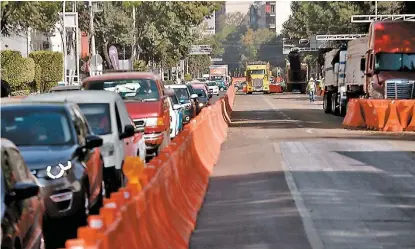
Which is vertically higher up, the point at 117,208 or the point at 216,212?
the point at 117,208

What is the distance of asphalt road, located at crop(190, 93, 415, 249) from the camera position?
11172mm

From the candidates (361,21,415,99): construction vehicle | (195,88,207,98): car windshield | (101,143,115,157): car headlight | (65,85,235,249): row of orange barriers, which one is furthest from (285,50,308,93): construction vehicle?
(101,143,115,157): car headlight

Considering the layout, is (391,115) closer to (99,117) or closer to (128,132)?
(99,117)

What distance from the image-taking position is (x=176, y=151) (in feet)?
40.7

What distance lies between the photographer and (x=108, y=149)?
1452 centimetres

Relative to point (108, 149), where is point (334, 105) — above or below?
below

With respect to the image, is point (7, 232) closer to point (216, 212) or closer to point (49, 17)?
point (216, 212)

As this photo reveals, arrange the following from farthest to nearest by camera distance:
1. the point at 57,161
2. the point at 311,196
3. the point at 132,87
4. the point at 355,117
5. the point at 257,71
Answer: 1. the point at 257,71
2. the point at 355,117
3. the point at 132,87
4. the point at 311,196
5. the point at 57,161

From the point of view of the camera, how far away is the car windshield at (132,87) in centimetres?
2111

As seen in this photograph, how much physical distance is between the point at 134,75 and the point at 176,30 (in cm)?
5140

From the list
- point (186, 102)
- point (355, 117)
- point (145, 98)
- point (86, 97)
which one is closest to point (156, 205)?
point (86, 97)

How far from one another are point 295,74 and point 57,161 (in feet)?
315

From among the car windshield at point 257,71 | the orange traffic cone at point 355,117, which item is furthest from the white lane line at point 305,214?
the car windshield at point 257,71

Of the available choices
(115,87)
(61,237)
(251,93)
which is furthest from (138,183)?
(251,93)
